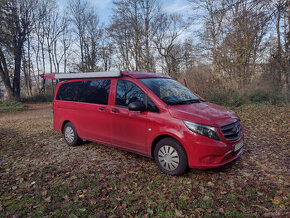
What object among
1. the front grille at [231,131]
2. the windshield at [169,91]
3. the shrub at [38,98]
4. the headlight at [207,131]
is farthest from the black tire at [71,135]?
the shrub at [38,98]

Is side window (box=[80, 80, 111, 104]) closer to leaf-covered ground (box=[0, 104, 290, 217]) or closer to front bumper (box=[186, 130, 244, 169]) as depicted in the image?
leaf-covered ground (box=[0, 104, 290, 217])

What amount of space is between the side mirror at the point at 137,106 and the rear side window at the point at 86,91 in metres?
0.95

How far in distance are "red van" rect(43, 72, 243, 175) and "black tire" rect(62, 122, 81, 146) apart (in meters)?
0.11

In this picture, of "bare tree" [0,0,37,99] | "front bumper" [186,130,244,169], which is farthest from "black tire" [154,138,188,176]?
"bare tree" [0,0,37,99]

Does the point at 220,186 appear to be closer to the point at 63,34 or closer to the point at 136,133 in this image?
the point at 136,133

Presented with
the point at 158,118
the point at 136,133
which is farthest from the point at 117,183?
the point at 158,118

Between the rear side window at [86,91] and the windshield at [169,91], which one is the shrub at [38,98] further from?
the windshield at [169,91]

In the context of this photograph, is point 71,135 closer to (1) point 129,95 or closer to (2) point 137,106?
(1) point 129,95

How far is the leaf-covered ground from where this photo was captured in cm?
Answer: 270

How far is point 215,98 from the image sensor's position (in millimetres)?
11758

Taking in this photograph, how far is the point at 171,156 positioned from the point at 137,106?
1.09 metres

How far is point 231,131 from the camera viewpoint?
11.2ft

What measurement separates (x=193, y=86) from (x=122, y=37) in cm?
1505

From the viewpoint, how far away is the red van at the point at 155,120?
10.5ft
